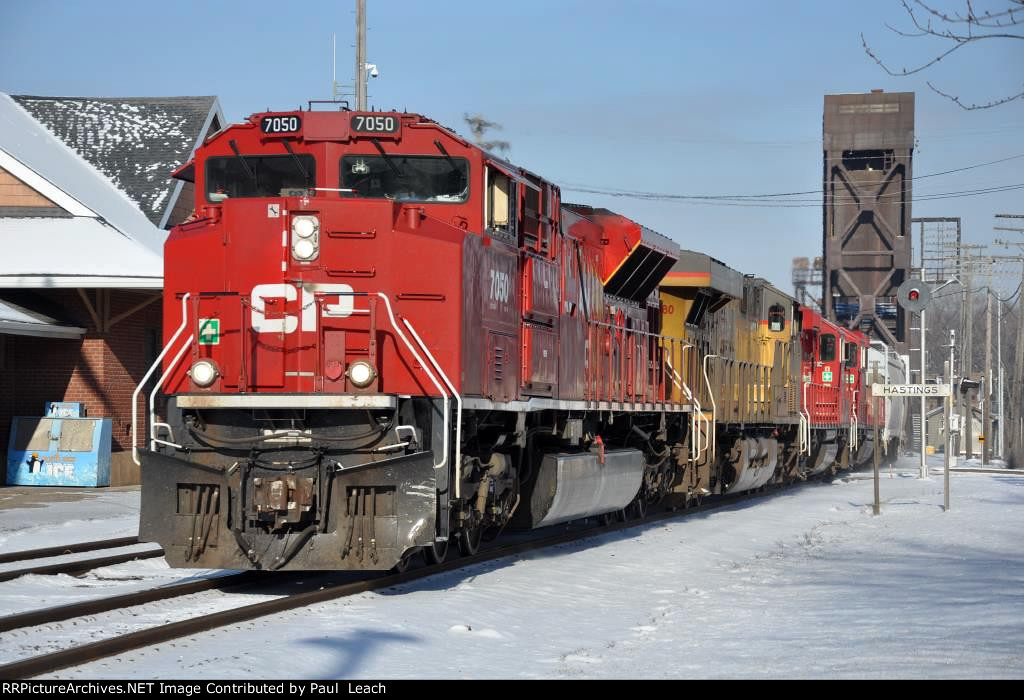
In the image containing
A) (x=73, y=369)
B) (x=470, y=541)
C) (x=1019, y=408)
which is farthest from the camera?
(x=1019, y=408)

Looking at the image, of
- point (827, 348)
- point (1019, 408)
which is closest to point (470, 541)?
point (827, 348)

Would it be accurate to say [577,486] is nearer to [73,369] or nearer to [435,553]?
[435,553]

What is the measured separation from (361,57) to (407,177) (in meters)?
18.3

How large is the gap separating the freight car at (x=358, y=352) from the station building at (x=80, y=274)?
1116 centimetres

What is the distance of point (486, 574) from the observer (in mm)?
11938

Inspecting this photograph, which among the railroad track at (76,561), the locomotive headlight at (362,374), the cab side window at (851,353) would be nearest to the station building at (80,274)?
the railroad track at (76,561)

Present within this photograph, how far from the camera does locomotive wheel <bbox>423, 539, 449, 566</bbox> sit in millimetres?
11930

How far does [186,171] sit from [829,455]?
23113 mm

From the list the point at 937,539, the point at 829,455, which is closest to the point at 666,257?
the point at 937,539

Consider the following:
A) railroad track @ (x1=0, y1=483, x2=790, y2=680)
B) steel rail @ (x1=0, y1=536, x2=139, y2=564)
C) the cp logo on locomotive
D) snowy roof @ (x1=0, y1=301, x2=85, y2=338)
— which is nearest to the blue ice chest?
snowy roof @ (x1=0, y1=301, x2=85, y2=338)

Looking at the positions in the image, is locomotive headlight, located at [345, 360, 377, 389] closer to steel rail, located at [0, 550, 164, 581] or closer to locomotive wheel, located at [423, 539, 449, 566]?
locomotive wheel, located at [423, 539, 449, 566]

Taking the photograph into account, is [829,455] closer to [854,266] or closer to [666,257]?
[666,257]

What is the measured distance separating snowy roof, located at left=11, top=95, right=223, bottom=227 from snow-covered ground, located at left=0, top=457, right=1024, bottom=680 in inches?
627

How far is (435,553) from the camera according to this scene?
11922mm
